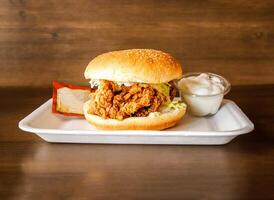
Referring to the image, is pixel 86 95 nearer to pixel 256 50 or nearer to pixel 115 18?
pixel 115 18

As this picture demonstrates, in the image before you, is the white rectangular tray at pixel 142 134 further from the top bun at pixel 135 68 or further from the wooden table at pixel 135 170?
the top bun at pixel 135 68

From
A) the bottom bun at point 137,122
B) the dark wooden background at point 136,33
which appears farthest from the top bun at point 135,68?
the dark wooden background at point 136,33

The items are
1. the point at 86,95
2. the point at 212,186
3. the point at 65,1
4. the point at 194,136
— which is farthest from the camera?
the point at 65,1

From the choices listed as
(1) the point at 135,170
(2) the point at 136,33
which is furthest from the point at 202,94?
(2) the point at 136,33

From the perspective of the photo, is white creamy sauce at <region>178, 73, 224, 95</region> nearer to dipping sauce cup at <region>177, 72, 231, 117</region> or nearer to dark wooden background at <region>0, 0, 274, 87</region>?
dipping sauce cup at <region>177, 72, 231, 117</region>

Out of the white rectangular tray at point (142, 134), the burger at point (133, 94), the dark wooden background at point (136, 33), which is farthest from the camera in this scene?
the dark wooden background at point (136, 33)

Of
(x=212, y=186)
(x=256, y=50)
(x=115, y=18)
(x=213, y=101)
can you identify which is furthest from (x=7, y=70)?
(x=212, y=186)

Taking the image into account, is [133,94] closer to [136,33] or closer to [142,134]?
[142,134]
